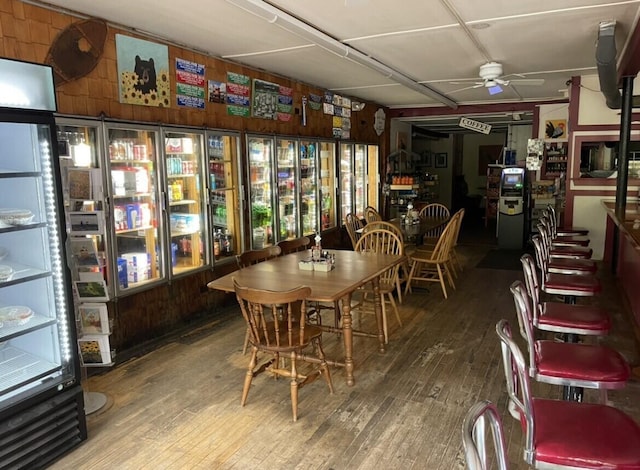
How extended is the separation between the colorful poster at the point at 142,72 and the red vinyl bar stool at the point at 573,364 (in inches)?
129

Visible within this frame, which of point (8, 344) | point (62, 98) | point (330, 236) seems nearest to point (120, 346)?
point (8, 344)

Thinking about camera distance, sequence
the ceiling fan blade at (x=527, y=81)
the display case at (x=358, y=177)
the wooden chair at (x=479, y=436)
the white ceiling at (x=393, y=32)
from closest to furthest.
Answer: the wooden chair at (x=479, y=436), the white ceiling at (x=393, y=32), the ceiling fan blade at (x=527, y=81), the display case at (x=358, y=177)

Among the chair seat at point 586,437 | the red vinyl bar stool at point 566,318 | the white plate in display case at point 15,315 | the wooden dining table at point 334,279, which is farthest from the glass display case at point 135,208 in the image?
the chair seat at point 586,437

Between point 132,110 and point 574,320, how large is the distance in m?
3.55

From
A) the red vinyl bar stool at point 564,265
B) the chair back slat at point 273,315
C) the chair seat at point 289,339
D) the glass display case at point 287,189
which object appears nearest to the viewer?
the chair back slat at point 273,315

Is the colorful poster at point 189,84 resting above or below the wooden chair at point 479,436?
above

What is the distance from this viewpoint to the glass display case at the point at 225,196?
5086mm

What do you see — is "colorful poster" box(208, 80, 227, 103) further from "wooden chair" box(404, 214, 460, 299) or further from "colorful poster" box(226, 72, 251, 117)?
"wooden chair" box(404, 214, 460, 299)

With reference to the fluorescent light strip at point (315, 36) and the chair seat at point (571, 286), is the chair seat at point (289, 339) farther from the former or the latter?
the fluorescent light strip at point (315, 36)

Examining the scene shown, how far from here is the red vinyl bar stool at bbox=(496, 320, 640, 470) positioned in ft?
5.30

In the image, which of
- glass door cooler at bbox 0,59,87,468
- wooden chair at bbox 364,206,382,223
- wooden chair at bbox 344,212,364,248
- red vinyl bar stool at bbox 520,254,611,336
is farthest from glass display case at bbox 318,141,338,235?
glass door cooler at bbox 0,59,87,468

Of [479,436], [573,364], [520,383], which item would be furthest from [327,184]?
[479,436]

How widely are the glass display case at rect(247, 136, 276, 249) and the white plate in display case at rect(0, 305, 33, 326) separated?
118 inches

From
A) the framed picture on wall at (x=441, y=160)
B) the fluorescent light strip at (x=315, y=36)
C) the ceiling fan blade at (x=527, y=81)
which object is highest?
the fluorescent light strip at (x=315, y=36)
